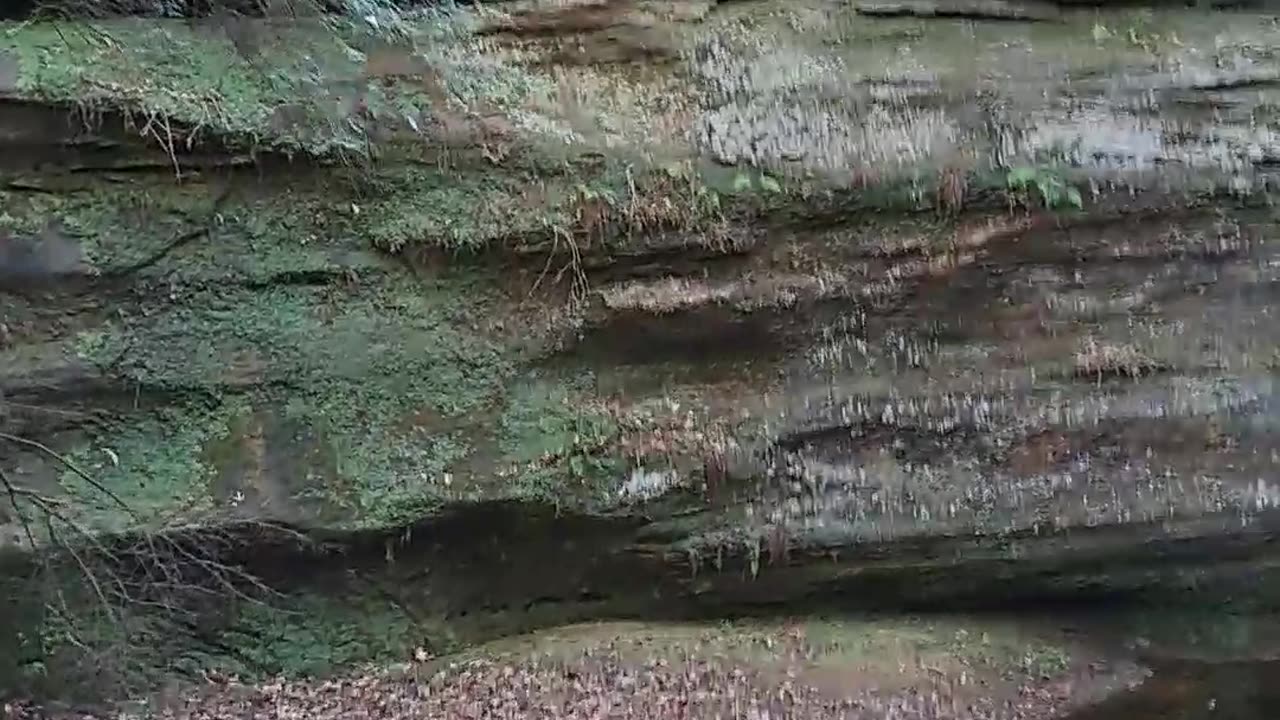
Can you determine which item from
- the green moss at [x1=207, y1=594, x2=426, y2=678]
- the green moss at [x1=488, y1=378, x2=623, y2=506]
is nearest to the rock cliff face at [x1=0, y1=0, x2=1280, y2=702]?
the green moss at [x1=488, y1=378, x2=623, y2=506]

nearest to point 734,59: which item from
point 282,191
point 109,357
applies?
point 282,191

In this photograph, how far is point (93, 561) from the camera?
5.88m

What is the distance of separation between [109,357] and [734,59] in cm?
380

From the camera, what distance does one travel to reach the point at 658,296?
6457mm

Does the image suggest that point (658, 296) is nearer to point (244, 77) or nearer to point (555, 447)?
point (555, 447)

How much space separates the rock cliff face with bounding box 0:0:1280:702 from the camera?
600cm

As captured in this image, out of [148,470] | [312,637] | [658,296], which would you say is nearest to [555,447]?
[658,296]

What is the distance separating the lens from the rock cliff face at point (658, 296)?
236 inches

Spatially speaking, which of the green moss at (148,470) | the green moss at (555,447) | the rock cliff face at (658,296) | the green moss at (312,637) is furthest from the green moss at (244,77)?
the green moss at (312,637)

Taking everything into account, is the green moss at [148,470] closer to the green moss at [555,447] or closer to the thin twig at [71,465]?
the thin twig at [71,465]

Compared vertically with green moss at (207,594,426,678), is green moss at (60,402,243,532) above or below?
above

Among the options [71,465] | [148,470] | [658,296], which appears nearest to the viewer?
[71,465]

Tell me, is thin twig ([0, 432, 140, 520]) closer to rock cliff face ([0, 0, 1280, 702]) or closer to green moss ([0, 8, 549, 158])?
rock cliff face ([0, 0, 1280, 702])

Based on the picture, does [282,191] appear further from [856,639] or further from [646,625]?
[856,639]
